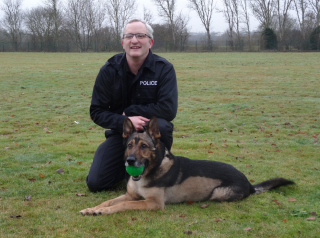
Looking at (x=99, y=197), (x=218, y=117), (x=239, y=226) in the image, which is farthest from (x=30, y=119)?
(x=239, y=226)

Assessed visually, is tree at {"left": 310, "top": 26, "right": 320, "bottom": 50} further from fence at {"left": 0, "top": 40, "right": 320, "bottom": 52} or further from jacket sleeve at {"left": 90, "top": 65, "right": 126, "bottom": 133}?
jacket sleeve at {"left": 90, "top": 65, "right": 126, "bottom": 133}

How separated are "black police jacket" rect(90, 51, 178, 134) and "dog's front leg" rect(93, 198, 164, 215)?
127 centimetres

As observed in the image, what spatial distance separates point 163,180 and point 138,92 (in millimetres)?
1537

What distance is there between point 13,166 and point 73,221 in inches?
118

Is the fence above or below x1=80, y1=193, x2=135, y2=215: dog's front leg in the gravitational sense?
above

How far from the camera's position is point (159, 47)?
67562 mm

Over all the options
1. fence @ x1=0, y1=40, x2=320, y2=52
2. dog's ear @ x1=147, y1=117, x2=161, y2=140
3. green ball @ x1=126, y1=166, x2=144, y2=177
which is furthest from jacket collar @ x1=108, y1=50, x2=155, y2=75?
fence @ x1=0, y1=40, x2=320, y2=52

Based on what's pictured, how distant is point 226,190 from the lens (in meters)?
5.03

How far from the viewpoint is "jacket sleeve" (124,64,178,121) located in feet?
17.7

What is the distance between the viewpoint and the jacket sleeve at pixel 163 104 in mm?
5387

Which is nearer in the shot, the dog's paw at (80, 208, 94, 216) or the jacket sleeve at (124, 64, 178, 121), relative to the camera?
the dog's paw at (80, 208, 94, 216)

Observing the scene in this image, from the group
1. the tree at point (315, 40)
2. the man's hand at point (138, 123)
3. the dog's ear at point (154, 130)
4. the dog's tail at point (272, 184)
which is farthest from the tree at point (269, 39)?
the dog's ear at point (154, 130)

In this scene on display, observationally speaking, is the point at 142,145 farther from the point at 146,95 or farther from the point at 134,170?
the point at 146,95

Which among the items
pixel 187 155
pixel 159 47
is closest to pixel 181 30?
pixel 159 47
